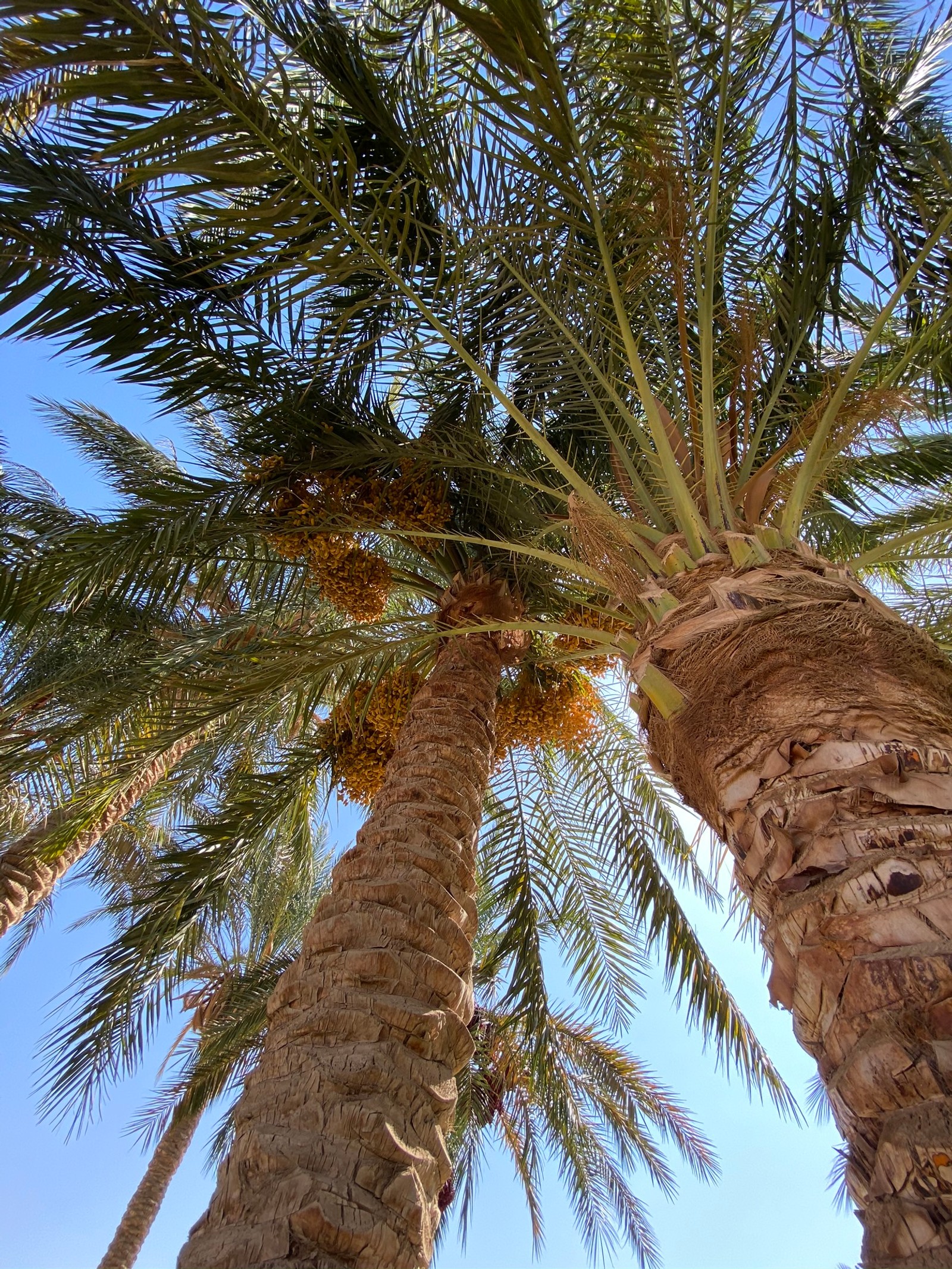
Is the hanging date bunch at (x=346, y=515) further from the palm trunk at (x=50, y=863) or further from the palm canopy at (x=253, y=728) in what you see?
the palm trunk at (x=50, y=863)

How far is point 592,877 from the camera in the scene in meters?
6.36

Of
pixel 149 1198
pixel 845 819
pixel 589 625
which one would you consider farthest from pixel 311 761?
pixel 149 1198

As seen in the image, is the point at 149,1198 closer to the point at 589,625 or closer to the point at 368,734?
the point at 368,734

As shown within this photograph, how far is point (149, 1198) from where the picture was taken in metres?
8.76

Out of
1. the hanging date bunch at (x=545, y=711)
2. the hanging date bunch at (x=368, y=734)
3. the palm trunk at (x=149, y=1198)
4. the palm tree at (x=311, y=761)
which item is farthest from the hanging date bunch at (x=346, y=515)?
the palm trunk at (x=149, y=1198)

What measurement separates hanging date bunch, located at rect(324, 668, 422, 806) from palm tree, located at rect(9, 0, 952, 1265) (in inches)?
39.4

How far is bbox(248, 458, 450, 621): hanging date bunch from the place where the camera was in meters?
4.29

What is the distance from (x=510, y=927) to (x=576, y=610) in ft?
7.20

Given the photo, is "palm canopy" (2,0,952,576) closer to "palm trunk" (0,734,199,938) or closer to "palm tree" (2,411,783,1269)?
"palm tree" (2,411,783,1269)

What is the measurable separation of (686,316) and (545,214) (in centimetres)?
75

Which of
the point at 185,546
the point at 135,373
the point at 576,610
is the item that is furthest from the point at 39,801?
the point at 576,610

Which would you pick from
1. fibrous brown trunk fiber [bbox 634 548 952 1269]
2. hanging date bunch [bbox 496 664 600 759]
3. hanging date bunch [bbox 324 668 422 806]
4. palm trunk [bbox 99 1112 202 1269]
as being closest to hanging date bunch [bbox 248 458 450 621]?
hanging date bunch [bbox 324 668 422 806]

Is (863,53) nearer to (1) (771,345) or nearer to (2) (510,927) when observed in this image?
(1) (771,345)

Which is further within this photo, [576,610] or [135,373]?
[576,610]
